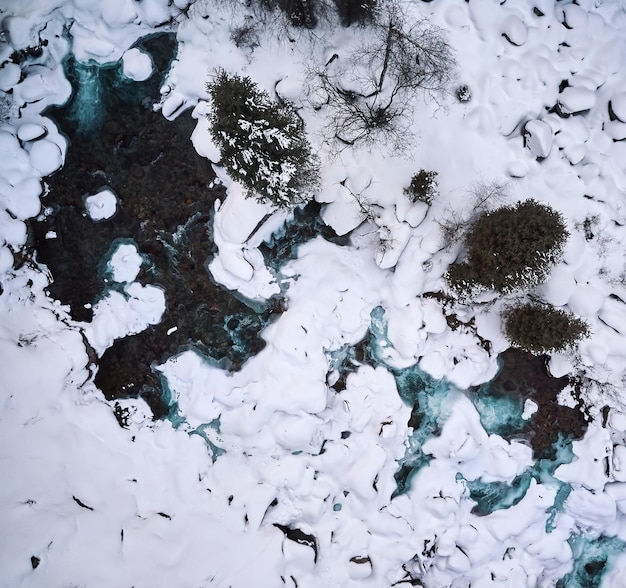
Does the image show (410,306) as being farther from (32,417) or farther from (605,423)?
(32,417)

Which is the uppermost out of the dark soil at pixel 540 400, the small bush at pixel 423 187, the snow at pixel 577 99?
the snow at pixel 577 99

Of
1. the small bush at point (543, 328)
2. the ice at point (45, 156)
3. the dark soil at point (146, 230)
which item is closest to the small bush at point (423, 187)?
the small bush at point (543, 328)

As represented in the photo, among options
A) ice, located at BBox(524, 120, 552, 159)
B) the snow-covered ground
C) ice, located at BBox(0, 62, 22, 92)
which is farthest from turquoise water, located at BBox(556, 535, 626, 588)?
ice, located at BBox(0, 62, 22, 92)

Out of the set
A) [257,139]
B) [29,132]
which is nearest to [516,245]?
[257,139]

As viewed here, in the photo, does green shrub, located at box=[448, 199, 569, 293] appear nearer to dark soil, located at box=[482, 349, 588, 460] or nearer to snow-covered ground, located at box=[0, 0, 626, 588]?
snow-covered ground, located at box=[0, 0, 626, 588]

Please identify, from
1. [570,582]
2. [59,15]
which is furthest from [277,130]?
[570,582]

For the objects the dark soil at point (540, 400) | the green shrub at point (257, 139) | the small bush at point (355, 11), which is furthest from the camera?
the dark soil at point (540, 400)

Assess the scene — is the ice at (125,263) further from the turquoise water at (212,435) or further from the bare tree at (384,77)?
the bare tree at (384,77)
